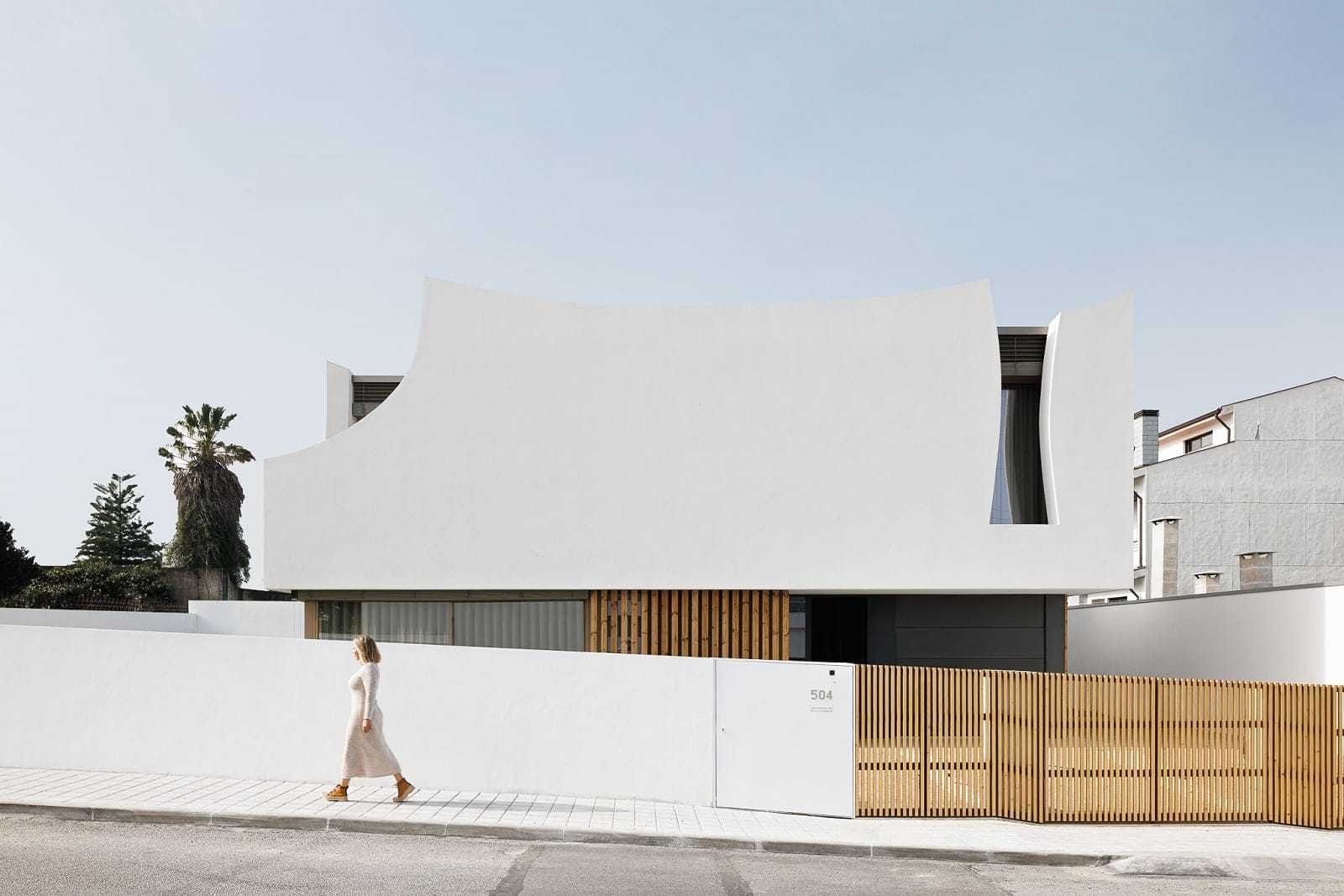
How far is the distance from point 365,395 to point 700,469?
Answer: 591cm

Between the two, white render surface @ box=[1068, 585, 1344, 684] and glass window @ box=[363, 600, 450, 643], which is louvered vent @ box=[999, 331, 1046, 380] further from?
glass window @ box=[363, 600, 450, 643]

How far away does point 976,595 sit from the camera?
17.1 meters

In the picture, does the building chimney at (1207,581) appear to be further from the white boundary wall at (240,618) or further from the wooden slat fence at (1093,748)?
the white boundary wall at (240,618)

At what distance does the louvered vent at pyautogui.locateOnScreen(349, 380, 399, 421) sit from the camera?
1717 cm

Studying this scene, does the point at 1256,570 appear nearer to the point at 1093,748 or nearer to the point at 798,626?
the point at 798,626

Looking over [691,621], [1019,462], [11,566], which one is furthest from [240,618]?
[1019,462]

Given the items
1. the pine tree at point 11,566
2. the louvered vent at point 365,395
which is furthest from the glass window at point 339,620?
the pine tree at point 11,566

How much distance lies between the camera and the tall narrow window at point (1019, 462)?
52.3 ft

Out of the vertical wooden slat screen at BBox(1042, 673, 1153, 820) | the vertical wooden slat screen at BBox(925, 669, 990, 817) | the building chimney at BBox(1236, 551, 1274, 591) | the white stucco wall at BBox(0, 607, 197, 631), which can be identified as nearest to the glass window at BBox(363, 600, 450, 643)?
the vertical wooden slat screen at BBox(925, 669, 990, 817)

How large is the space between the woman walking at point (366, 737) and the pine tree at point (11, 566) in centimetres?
2914

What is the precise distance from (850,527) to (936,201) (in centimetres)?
545

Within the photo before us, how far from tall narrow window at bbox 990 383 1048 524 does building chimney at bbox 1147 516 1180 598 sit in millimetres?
12785

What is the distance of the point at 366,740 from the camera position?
9539mm

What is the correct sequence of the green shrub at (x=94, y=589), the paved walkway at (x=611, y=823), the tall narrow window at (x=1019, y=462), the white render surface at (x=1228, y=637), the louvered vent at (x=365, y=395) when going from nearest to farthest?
the paved walkway at (x=611, y=823) < the white render surface at (x=1228, y=637) < the tall narrow window at (x=1019, y=462) < the louvered vent at (x=365, y=395) < the green shrub at (x=94, y=589)
